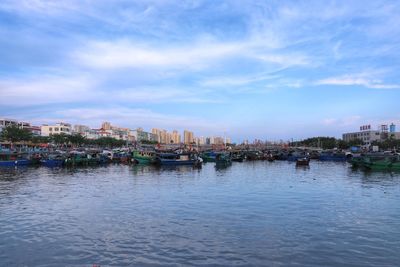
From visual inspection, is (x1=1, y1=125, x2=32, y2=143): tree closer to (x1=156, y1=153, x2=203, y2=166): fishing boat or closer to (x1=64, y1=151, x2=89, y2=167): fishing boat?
(x1=64, y1=151, x2=89, y2=167): fishing boat

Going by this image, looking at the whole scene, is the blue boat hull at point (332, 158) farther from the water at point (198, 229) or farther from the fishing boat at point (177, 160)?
the water at point (198, 229)

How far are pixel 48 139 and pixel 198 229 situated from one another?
133113 mm

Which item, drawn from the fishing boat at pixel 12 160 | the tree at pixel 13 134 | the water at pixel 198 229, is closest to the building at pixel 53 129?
the tree at pixel 13 134

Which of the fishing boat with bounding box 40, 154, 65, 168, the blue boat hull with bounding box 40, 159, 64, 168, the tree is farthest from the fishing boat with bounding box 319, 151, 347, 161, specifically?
the tree

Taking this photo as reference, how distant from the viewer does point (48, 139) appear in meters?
138

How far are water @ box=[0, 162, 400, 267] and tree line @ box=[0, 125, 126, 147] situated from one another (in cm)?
8329

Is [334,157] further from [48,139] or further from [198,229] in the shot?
[48,139]

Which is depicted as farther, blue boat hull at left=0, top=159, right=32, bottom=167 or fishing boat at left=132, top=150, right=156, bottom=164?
fishing boat at left=132, top=150, right=156, bottom=164

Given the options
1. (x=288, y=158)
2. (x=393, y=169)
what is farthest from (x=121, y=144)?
(x=393, y=169)

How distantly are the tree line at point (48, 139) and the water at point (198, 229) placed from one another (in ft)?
273

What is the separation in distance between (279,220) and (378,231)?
14.6 feet

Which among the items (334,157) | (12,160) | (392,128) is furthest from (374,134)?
(12,160)

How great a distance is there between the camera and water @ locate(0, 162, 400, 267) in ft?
43.0

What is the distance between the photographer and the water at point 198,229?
13117mm
